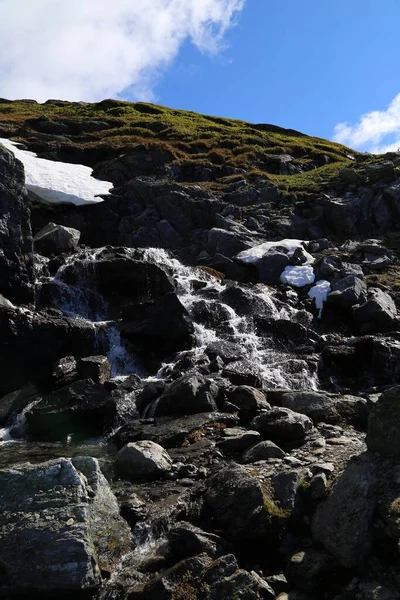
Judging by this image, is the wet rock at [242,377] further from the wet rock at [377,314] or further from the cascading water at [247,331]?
the wet rock at [377,314]

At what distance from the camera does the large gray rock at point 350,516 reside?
25.4ft

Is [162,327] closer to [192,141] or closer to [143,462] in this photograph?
[143,462]

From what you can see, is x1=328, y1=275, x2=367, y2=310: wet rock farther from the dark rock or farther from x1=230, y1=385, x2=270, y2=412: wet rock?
x1=230, y1=385, x2=270, y2=412: wet rock

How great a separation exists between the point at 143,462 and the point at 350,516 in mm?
5657

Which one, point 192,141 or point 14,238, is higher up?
point 192,141

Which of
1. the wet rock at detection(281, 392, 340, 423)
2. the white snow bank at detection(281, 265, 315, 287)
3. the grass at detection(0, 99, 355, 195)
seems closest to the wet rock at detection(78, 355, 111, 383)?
the wet rock at detection(281, 392, 340, 423)

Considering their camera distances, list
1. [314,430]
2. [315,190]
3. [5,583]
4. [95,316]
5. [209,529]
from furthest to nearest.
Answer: [315,190] < [95,316] < [314,430] < [209,529] < [5,583]

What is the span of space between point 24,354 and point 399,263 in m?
24.9

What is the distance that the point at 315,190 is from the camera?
147 feet

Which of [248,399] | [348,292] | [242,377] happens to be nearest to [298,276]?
[348,292]

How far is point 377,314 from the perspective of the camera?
26125 millimetres

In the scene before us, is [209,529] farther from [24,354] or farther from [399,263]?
[399,263]

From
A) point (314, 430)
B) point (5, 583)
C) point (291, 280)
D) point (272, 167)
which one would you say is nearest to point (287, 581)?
point (5, 583)

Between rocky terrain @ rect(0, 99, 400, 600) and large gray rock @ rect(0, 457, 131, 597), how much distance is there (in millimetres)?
28
